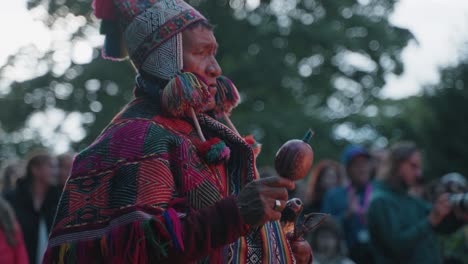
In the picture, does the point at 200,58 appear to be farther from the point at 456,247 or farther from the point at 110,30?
the point at 456,247

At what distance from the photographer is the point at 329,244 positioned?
7.58 m

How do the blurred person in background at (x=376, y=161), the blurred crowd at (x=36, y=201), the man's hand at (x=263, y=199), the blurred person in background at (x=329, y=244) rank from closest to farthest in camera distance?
1. the man's hand at (x=263, y=199)
2. the blurred crowd at (x=36, y=201)
3. the blurred person in background at (x=329, y=244)
4. the blurred person in background at (x=376, y=161)

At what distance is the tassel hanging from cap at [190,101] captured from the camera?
338cm

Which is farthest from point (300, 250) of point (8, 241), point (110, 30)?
point (8, 241)

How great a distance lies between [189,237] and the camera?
3.11 m

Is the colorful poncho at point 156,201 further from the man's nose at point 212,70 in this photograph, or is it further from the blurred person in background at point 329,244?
the blurred person in background at point 329,244

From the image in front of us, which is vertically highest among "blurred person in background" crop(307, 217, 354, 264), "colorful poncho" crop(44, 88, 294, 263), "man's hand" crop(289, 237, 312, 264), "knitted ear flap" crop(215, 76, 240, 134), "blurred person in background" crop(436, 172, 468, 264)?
"knitted ear flap" crop(215, 76, 240, 134)

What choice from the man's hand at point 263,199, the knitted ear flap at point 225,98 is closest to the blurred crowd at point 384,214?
the knitted ear flap at point 225,98

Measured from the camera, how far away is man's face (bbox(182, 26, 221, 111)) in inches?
142

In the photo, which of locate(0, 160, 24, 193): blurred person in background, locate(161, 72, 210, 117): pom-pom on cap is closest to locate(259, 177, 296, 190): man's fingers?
locate(161, 72, 210, 117): pom-pom on cap

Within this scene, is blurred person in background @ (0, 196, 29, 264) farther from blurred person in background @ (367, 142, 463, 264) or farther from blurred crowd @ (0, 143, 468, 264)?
blurred person in background @ (367, 142, 463, 264)

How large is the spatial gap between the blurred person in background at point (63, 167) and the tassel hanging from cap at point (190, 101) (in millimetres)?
4536

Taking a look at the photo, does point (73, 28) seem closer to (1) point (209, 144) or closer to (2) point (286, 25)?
(2) point (286, 25)

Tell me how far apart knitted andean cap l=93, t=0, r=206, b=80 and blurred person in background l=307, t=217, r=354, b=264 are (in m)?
4.15
